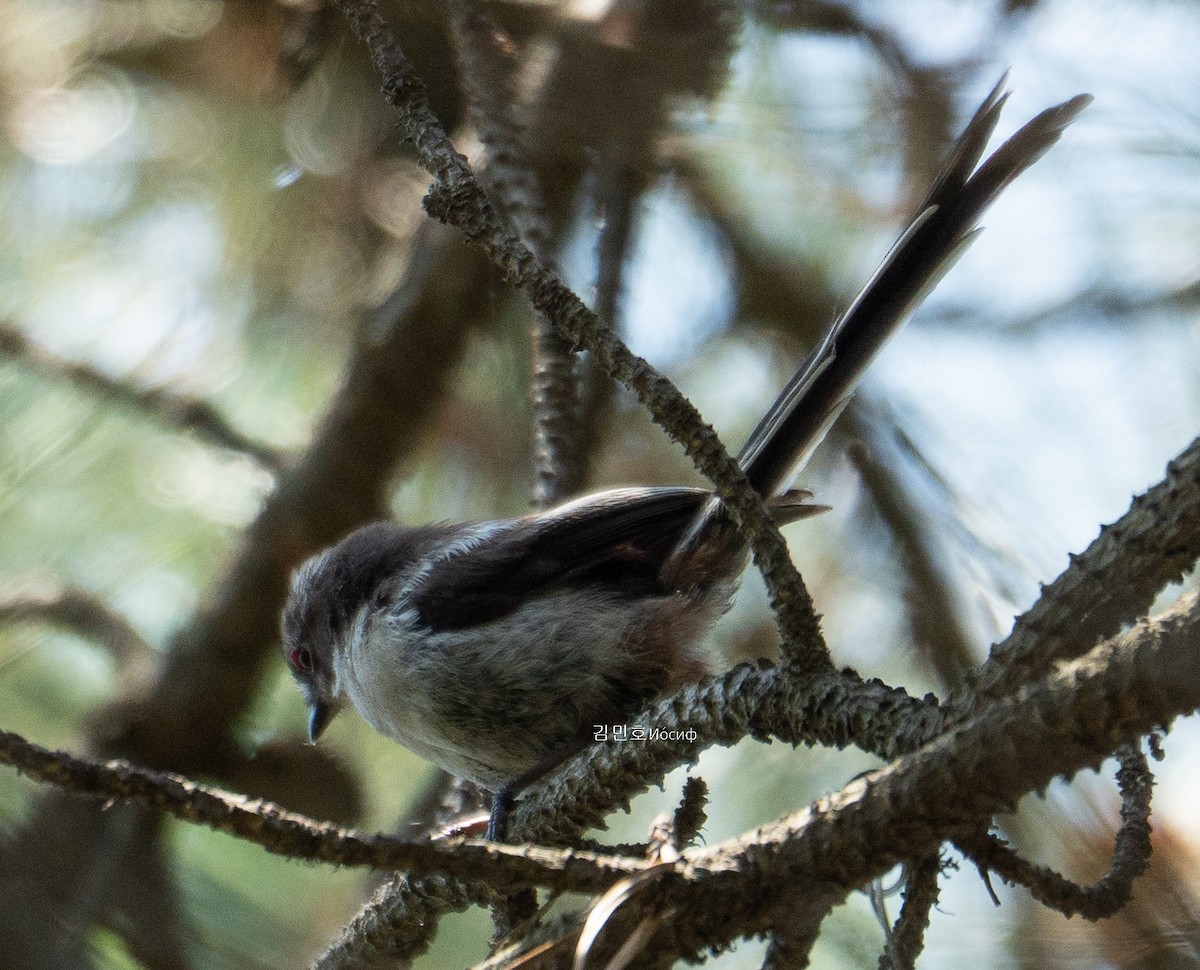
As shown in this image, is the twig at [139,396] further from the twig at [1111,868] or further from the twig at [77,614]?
the twig at [1111,868]

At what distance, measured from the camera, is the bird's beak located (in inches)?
144

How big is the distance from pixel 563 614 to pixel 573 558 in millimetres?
194

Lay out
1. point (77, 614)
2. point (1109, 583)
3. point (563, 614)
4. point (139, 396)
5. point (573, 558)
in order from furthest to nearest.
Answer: point (139, 396) → point (77, 614) → point (573, 558) → point (563, 614) → point (1109, 583)

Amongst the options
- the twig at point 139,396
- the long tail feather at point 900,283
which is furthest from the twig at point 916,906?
the twig at point 139,396

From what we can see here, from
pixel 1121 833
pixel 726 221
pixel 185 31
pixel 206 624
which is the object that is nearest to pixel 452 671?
pixel 206 624

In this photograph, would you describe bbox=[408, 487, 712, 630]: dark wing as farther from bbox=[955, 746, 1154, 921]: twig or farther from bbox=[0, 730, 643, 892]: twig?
bbox=[0, 730, 643, 892]: twig

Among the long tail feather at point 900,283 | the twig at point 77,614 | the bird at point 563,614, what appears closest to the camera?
the long tail feather at point 900,283

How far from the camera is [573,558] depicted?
3.08m

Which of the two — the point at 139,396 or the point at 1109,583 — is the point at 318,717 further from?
the point at 1109,583

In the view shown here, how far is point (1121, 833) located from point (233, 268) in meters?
3.33

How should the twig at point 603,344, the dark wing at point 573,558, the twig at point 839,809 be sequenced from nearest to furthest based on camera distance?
the twig at point 839,809
the twig at point 603,344
the dark wing at point 573,558

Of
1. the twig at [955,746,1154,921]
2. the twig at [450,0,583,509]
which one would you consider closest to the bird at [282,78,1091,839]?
the twig at [450,0,583,509]

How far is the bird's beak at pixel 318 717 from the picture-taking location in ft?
12.0

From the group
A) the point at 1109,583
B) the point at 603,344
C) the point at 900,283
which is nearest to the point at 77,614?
the point at 603,344
